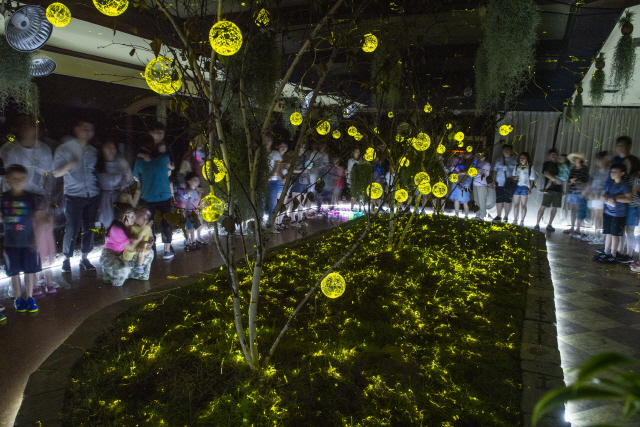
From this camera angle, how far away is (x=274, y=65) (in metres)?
3.85

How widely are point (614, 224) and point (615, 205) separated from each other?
10.0 inches

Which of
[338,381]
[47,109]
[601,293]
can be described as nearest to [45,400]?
[338,381]

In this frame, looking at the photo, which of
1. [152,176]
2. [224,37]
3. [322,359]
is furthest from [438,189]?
[152,176]

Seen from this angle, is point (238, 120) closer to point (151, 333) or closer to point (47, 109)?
point (151, 333)

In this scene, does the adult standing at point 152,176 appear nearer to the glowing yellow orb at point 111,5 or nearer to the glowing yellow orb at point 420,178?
the glowing yellow orb at point 420,178

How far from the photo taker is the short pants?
5.06 m

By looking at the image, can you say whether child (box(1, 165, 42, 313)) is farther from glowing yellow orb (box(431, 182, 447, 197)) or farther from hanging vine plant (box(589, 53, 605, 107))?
hanging vine plant (box(589, 53, 605, 107))

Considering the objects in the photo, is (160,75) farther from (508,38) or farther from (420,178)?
(508,38)

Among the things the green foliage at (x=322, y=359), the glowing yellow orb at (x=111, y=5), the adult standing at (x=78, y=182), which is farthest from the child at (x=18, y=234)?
the glowing yellow orb at (x=111, y=5)

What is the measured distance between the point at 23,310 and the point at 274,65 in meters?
3.03

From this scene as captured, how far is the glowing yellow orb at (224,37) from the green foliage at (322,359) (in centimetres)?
156

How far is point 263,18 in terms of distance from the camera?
1.94 m

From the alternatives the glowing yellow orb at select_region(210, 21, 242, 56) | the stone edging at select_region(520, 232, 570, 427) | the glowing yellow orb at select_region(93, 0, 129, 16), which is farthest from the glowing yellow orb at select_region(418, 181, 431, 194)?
the glowing yellow orb at select_region(93, 0, 129, 16)

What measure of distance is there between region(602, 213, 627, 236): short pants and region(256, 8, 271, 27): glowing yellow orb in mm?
5177
